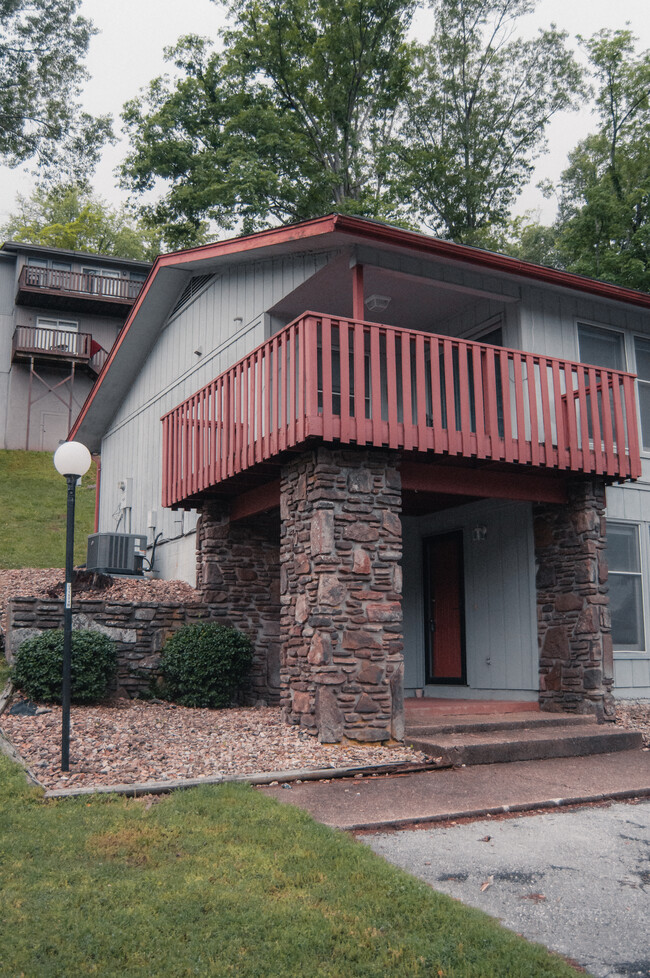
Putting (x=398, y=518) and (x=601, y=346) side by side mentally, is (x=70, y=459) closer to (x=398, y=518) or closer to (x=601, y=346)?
(x=398, y=518)

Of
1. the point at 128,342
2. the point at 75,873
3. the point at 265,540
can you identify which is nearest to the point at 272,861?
the point at 75,873

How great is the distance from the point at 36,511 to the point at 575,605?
51.6 ft

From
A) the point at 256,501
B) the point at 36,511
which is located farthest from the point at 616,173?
the point at 36,511

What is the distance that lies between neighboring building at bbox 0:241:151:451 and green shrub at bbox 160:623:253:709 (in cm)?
1936

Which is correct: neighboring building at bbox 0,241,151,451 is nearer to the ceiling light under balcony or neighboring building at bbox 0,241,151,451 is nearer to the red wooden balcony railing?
the red wooden balcony railing

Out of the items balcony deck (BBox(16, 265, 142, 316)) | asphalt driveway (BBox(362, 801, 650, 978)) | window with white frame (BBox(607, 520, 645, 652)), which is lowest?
asphalt driveway (BBox(362, 801, 650, 978))

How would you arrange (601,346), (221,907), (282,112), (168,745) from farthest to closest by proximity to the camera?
(282,112) < (601,346) < (168,745) < (221,907)

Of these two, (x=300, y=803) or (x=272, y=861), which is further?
(x=300, y=803)

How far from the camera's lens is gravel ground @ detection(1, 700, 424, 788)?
6.58 meters

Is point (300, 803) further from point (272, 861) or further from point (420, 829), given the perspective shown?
point (272, 861)

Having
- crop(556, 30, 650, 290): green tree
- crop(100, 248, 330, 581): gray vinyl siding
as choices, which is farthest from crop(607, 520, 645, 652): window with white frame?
crop(556, 30, 650, 290): green tree

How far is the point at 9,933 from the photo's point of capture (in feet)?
12.0

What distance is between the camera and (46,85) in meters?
16.3

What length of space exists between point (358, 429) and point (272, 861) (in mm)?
4420
